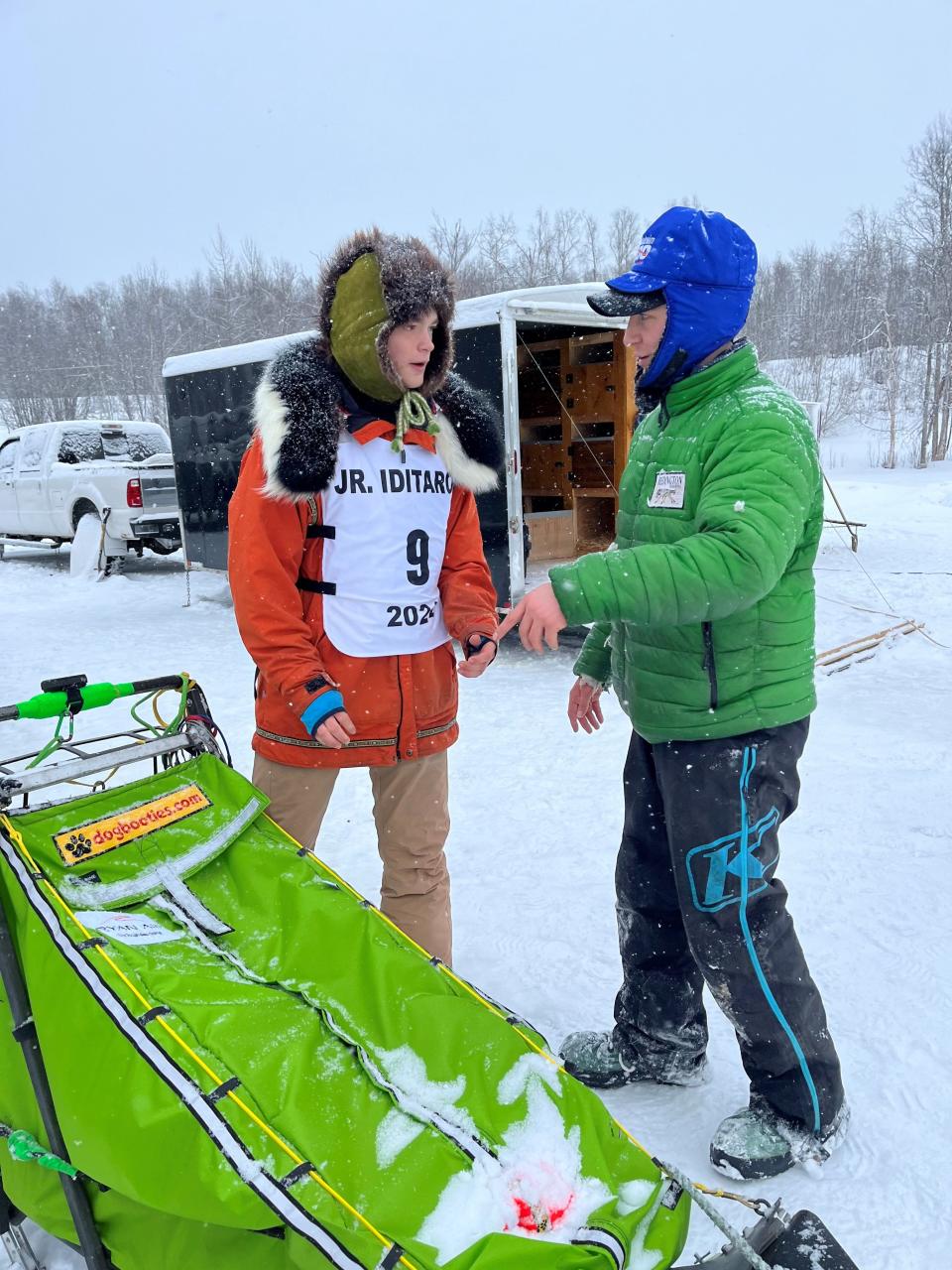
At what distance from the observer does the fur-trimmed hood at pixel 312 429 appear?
2.16 m

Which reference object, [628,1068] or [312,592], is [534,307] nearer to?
[312,592]

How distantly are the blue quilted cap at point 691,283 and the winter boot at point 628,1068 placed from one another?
172cm

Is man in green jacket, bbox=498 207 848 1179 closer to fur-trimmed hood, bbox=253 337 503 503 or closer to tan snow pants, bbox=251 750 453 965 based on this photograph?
fur-trimmed hood, bbox=253 337 503 503

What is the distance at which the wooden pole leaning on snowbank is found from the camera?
6.36 meters

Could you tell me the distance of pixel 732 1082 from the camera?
95.9 inches

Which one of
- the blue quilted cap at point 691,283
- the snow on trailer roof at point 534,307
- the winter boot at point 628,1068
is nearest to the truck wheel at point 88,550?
the snow on trailer roof at point 534,307

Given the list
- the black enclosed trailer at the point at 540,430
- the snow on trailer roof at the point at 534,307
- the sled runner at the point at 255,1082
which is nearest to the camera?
the sled runner at the point at 255,1082

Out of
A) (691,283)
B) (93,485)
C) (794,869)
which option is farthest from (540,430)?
(691,283)

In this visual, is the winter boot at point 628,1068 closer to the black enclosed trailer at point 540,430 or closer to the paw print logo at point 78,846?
the paw print logo at point 78,846

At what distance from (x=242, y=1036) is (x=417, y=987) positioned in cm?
35

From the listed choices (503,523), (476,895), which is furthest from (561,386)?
(476,895)

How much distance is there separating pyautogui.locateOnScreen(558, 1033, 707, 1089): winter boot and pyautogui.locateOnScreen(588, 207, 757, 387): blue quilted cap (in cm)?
172

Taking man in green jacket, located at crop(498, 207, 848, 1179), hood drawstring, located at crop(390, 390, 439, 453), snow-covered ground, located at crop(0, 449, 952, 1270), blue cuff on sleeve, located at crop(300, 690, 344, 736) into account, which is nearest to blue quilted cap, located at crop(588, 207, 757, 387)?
man in green jacket, located at crop(498, 207, 848, 1179)

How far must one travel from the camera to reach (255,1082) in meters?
1.48
